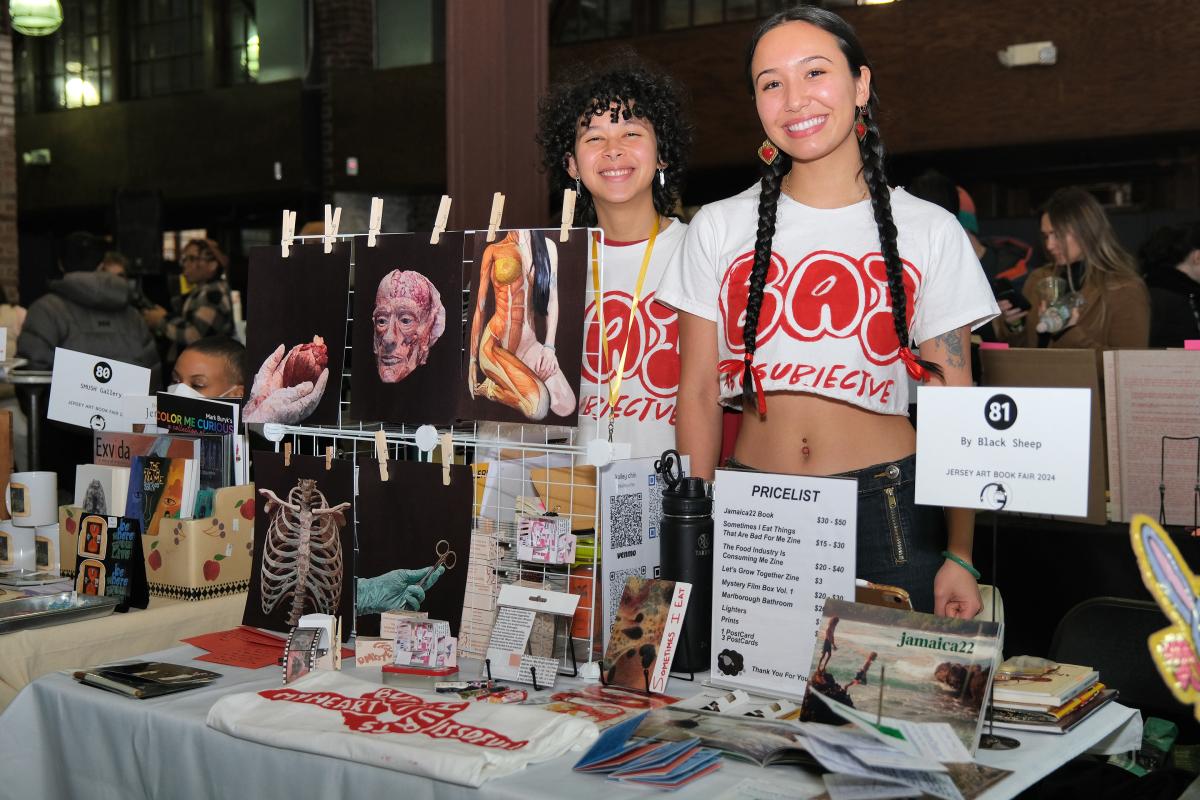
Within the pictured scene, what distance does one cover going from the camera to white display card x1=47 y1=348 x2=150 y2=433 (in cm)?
273

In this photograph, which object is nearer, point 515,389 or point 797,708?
point 797,708

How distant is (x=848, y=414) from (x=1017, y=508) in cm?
51

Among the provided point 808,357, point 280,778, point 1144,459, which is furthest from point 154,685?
point 1144,459

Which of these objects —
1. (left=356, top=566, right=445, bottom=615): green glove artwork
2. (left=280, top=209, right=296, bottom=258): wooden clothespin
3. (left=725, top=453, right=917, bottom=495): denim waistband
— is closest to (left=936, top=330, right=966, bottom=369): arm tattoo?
(left=725, top=453, right=917, bottom=495): denim waistband

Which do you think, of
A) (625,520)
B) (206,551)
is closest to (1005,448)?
(625,520)

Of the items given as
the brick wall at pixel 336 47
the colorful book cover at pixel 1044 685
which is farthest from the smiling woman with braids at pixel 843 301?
the brick wall at pixel 336 47

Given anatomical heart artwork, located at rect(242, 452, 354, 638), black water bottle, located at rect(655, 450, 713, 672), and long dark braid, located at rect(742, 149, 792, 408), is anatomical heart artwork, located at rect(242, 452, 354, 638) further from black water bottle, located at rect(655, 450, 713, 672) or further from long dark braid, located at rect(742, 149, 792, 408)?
long dark braid, located at rect(742, 149, 792, 408)

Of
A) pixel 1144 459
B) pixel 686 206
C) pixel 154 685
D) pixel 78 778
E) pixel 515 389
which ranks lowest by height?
pixel 78 778

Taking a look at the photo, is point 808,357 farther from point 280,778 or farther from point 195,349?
point 195,349

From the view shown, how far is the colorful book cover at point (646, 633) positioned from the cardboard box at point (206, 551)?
0.99 metres

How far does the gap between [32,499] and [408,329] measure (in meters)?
1.08

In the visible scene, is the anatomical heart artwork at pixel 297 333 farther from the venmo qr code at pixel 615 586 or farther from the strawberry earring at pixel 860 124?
the strawberry earring at pixel 860 124

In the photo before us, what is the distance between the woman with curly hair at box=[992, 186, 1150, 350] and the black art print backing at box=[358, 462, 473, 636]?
9.45 ft

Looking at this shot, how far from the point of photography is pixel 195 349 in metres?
3.34
